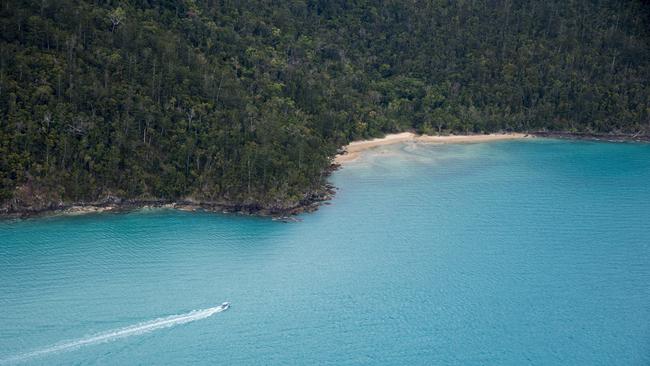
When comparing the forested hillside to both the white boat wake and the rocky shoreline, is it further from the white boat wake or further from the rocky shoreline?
the white boat wake

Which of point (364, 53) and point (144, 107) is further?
point (364, 53)

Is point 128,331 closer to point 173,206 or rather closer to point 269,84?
point 173,206

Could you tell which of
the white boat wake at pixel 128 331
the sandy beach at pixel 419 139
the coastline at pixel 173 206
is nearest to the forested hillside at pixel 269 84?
the coastline at pixel 173 206

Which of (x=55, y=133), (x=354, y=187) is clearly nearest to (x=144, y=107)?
(x=55, y=133)

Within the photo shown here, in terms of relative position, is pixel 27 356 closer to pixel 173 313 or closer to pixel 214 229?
pixel 173 313

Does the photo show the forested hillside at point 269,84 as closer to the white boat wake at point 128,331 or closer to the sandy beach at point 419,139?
the sandy beach at point 419,139

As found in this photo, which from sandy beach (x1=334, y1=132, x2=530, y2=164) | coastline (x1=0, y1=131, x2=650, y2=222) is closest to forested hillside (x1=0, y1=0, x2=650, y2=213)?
coastline (x1=0, y1=131, x2=650, y2=222)
